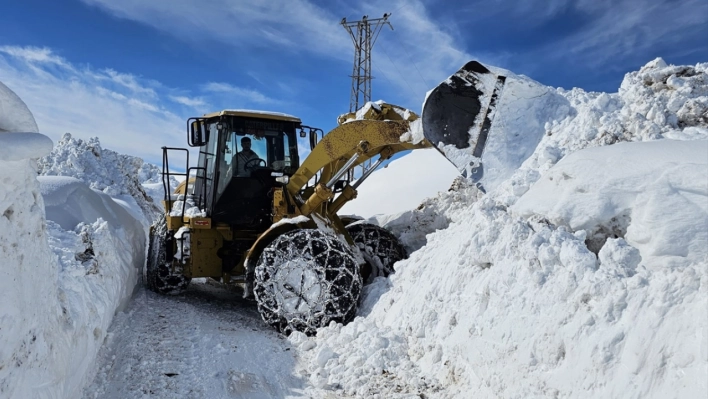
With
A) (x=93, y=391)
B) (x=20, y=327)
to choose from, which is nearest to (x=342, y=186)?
(x=93, y=391)

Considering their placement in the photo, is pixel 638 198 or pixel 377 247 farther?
pixel 377 247

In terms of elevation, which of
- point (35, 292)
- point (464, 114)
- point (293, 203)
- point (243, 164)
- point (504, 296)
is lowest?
point (504, 296)

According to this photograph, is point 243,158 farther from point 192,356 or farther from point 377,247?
point 192,356

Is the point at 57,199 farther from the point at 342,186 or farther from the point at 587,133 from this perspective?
the point at 587,133

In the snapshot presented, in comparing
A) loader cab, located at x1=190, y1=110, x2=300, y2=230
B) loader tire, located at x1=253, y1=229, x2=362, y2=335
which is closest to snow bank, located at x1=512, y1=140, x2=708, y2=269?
loader tire, located at x1=253, y1=229, x2=362, y2=335

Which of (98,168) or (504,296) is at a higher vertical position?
(98,168)

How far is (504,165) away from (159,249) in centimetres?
497

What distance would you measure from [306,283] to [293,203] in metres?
1.31

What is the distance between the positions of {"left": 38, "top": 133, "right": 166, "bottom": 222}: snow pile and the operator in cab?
5.36 meters

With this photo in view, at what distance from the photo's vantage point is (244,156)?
7289 mm

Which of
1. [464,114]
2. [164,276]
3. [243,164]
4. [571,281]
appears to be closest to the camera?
[571,281]

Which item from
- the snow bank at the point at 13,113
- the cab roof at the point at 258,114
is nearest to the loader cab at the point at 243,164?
the cab roof at the point at 258,114

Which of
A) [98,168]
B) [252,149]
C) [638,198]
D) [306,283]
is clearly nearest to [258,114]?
[252,149]

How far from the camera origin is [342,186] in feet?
24.2
